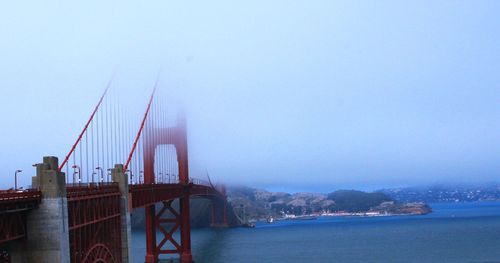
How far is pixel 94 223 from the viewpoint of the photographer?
2402 centimetres

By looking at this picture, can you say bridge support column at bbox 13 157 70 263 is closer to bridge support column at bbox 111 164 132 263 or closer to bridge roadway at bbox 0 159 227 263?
bridge roadway at bbox 0 159 227 263

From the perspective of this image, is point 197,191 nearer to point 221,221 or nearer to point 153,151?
point 153,151

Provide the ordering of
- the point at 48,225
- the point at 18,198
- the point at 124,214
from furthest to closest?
1. the point at 124,214
2. the point at 48,225
3. the point at 18,198

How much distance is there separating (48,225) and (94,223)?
5.11m

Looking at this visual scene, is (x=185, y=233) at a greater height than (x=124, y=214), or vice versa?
(x=124, y=214)

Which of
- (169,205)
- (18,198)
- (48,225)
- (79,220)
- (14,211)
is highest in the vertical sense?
(18,198)

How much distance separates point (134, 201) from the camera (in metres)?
33.7

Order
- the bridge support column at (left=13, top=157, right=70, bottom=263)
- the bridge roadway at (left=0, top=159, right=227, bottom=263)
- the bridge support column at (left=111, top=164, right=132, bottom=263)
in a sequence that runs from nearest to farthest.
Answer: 1. the bridge roadway at (left=0, top=159, right=227, bottom=263)
2. the bridge support column at (left=13, top=157, right=70, bottom=263)
3. the bridge support column at (left=111, top=164, right=132, bottom=263)

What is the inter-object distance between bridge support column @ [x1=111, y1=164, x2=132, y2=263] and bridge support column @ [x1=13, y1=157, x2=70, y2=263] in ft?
27.3

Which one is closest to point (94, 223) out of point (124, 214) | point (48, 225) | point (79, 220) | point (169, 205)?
point (79, 220)

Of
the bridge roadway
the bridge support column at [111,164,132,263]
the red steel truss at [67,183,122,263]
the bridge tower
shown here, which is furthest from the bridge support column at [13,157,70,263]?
the bridge tower

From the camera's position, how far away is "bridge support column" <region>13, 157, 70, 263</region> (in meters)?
18.8

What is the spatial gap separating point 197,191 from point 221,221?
65318mm

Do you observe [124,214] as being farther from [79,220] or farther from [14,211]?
[14,211]
